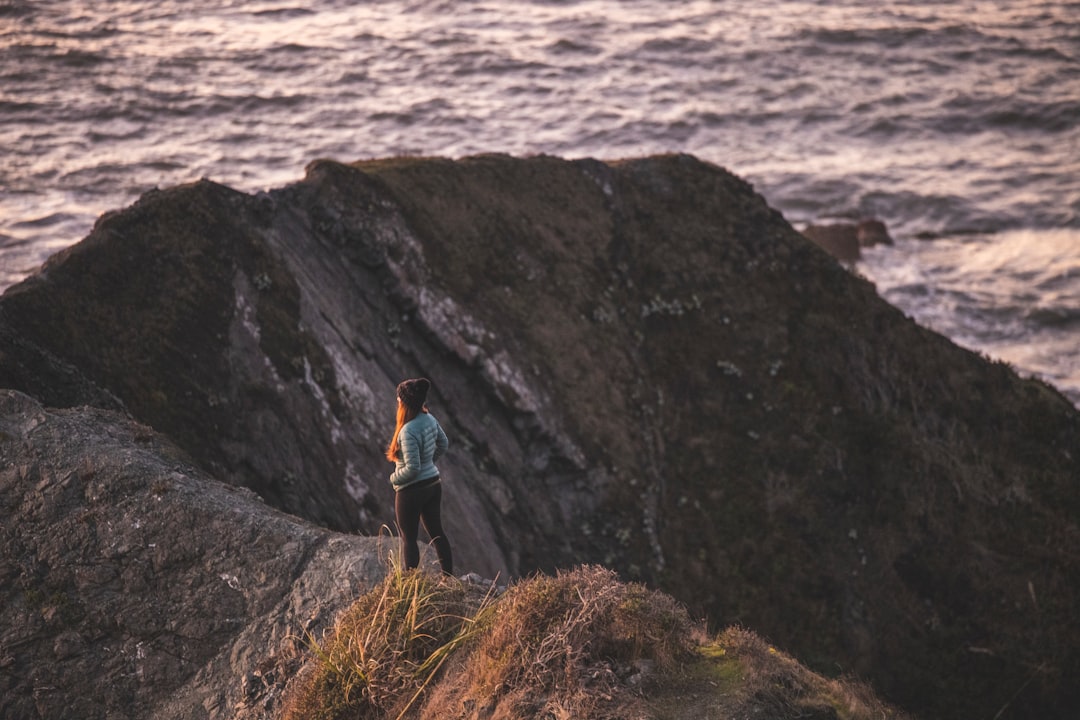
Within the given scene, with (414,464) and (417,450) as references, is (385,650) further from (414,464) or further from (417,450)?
(417,450)

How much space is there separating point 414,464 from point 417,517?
0.83 m

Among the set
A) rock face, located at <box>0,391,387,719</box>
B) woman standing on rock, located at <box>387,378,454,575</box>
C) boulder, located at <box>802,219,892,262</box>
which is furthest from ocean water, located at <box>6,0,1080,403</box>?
woman standing on rock, located at <box>387,378,454,575</box>

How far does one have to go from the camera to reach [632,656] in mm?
10648

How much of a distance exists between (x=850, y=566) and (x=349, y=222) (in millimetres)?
17683

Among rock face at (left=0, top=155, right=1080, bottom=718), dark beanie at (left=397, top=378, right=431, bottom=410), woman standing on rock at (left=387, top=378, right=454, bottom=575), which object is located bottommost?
rock face at (left=0, top=155, right=1080, bottom=718)

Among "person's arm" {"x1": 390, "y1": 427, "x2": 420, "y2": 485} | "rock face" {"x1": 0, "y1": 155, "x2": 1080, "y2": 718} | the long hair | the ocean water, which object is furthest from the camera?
the ocean water

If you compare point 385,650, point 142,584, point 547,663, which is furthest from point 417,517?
point 142,584

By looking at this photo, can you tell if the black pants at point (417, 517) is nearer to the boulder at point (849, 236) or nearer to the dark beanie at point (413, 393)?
the dark beanie at point (413, 393)

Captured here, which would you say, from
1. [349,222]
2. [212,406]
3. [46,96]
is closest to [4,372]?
[212,406]

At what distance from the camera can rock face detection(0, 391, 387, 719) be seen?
1234cm

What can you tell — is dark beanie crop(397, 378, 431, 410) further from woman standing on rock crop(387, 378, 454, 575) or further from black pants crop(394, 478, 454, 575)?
black pants crop(394, 478, 454, 575)

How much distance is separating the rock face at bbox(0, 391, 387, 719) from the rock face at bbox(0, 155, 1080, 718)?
236 inches

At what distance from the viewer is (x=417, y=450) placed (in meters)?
12.6

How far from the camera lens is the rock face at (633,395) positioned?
21.8 metres
